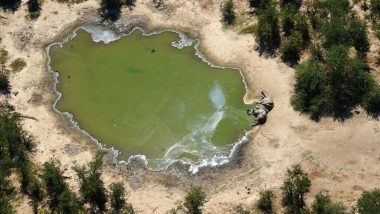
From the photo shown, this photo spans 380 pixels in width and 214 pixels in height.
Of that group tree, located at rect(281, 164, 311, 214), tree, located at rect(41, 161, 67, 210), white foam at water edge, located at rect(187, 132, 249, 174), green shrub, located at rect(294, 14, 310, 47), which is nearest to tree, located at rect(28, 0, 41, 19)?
tree, located at rect(41, 161, 67, 210)

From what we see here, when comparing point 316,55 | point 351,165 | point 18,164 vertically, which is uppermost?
point 316,55

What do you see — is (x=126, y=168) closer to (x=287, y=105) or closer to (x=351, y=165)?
(x=287, y=105)

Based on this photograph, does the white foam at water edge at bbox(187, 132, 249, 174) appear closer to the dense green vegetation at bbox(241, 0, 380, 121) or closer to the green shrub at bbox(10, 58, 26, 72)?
the dense green vegetation at bbox(241, 0, 380, 121)

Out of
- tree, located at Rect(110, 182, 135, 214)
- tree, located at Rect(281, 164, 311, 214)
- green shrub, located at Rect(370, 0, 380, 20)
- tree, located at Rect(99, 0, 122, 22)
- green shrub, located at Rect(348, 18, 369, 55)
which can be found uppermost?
green shrub, located at Rect(370, 0, 380, 20)

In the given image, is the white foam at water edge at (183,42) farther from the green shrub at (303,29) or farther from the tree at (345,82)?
the tree at (345,82)

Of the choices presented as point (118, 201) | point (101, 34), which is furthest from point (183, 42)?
point (118, 201)

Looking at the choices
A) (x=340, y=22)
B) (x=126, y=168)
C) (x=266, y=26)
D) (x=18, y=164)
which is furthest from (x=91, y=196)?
(x=340, y=22)
